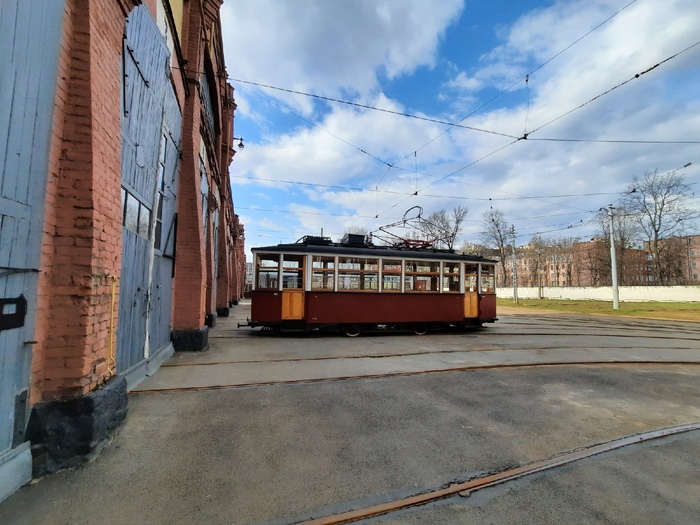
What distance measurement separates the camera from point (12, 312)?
8.33 feet

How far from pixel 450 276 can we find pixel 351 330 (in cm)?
424

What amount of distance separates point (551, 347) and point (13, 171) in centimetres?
1111

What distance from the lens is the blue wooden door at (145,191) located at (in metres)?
4.61

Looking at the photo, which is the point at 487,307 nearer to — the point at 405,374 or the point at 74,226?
the point at 405,374

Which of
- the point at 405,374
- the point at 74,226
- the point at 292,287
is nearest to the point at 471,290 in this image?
the point at 292,287

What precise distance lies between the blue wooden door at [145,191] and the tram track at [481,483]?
11.9 ft

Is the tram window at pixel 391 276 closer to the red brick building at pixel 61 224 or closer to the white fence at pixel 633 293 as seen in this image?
the red brick building at pixel 61 224

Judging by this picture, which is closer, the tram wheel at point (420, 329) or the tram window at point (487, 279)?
the tram wheel at point (420, 329)

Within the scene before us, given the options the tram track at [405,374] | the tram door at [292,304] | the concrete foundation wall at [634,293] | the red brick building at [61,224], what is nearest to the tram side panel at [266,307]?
the tram door at [292,304]

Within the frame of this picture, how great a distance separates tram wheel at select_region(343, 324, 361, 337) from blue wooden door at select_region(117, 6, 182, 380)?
5673 millimetres

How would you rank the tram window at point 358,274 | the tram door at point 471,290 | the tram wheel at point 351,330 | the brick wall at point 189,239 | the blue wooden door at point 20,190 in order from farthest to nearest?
the tram door at point 471,290
the tram wheel at point 351,330
the tram window at point 358,274
the brick wall at point 189,239
the blue wooden door at point 20,190

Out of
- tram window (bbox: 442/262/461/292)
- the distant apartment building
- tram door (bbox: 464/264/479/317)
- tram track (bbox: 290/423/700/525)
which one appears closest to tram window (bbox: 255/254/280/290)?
tram window (bbox: 442/262/461/292)

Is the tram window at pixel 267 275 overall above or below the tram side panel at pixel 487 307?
above

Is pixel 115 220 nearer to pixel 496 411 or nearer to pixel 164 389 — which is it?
pixel 164 389
